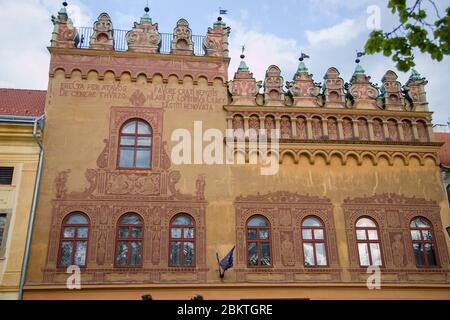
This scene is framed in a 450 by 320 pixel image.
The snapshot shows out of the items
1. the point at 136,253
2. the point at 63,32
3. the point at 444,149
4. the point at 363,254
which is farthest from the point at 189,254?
the point at 444,149

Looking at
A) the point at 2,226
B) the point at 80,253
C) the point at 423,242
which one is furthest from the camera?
the point at 423,242

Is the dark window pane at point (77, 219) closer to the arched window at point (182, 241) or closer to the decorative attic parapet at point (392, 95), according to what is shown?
the arched window at point (182, 241)

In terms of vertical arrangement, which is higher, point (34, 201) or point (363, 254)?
point (34, 201)

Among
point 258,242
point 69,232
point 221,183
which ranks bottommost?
point 258,242

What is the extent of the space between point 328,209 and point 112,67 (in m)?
9.46

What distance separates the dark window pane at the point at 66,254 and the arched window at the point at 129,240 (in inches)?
58.6

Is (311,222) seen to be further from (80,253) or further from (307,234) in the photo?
(80,253)

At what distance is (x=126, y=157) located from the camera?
17.2 metres

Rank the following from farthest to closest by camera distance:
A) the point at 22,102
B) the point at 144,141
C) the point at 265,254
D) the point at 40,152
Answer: the point at 22,102, the point at 144,141, the point at 40,152, the point at 265,254

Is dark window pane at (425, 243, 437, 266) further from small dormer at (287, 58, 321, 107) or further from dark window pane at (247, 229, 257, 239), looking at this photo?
small dormer at (287, 58, 321, 107)

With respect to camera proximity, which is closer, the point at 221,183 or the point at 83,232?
the point at 83,232

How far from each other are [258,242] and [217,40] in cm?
815
